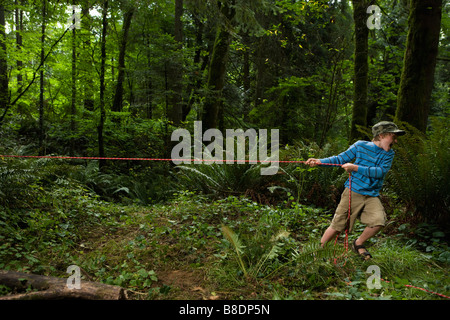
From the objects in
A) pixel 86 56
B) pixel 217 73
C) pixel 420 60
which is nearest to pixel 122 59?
pixel 86 56

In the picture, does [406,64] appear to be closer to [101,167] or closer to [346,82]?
[346,82]

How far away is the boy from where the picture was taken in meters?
3.10

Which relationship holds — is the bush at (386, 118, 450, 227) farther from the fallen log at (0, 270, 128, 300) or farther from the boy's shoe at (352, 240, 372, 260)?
the fallen log at (0, 270, 128, 300)

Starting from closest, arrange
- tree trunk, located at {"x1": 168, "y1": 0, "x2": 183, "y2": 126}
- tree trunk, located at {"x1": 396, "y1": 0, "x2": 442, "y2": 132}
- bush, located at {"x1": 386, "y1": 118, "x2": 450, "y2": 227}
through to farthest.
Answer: bush, located at {"x1": 386, "y1": 118, "x2": 450, "y2": 227} < tree trunk, located at {"x1": 396, "y1": 0, "x2": 442, "y2": 132} < tree trunk, located at {"x1": 168, "y1": 0, "x2": 183, "y2": 126}

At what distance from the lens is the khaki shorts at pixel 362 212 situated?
122 inches

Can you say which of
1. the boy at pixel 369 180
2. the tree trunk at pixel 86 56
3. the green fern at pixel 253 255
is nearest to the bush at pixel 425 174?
the boy at pixel 369 180

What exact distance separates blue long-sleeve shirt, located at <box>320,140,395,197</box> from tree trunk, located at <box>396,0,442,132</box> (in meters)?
2.58

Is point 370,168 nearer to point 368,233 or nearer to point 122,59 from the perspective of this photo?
point 368,233

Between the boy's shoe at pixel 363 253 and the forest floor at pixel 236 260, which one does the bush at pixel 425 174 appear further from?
the boy's shoe at pixel 363 253

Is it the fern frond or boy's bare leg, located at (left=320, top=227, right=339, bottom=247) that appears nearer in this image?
the fern frond

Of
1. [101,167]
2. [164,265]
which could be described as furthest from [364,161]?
[101,167]

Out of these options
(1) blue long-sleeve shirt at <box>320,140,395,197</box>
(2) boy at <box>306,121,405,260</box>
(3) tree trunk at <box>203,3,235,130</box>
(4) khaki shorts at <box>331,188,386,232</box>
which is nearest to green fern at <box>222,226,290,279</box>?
(4) khaki shorts at <box>331,188,386,232</box>

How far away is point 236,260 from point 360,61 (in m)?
7.09

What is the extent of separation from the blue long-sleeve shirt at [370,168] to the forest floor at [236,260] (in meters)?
0.75
